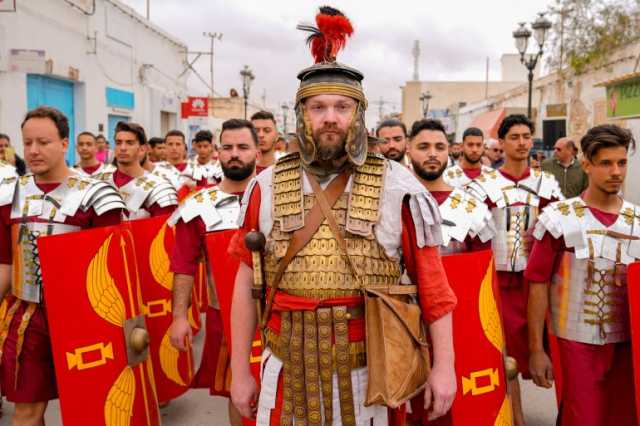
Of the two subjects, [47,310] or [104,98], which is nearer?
[47,310]

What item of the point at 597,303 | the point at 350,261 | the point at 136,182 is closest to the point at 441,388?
the point at 350,261

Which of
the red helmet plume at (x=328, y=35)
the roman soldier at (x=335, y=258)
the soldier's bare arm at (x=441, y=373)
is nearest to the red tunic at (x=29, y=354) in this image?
the roman soldier at (x=335, y=258)

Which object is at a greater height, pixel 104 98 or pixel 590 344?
pixel 104 98

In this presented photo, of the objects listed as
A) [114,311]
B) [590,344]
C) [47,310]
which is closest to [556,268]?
[590,344]

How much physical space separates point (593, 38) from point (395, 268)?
57.3 ft

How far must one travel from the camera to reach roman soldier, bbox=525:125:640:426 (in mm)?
3121

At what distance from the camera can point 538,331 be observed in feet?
11.2

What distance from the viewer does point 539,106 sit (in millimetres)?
22594

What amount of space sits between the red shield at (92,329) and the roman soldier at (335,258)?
1298mm

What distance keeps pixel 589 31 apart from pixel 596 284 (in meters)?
16.3

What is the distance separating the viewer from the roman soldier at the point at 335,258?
6.94 ft

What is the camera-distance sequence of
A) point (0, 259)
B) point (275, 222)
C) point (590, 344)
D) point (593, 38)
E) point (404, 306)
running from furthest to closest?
point (593, 38), point (0, 259), point (590, 344), point (275, 222), point (404, 306)

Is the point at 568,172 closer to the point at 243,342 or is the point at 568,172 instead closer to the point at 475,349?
the point at 475,349

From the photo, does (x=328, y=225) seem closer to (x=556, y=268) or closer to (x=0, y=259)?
(x=556, y=268)
